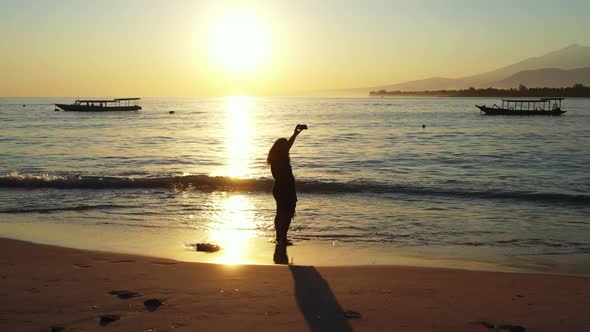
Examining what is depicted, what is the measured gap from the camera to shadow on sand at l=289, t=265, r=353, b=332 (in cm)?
553

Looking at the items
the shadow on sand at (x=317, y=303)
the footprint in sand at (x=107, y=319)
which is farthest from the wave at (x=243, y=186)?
the footprint in sand at (x=107, y=319)

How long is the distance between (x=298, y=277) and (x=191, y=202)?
30.0ft

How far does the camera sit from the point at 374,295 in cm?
653

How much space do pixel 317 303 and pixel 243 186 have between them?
1428 cm

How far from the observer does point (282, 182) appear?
30.9 ft

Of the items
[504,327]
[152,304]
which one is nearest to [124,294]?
[152,304]

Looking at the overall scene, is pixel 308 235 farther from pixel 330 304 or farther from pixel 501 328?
pixel 501 328

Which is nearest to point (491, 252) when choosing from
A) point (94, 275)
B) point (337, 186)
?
point (94, 275)

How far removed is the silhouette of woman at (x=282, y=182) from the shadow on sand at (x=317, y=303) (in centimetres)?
188

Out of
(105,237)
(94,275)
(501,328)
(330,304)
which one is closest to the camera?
(501,328)

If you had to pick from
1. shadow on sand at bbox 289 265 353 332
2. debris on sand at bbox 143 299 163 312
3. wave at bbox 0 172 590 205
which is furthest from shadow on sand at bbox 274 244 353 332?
wave at bbox 0 172 590 205

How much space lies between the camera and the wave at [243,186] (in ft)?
58.7

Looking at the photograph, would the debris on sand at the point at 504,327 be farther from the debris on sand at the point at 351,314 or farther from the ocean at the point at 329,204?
the ocean at the point at 329,204

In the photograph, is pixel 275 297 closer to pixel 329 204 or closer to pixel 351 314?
pixel 351 314
